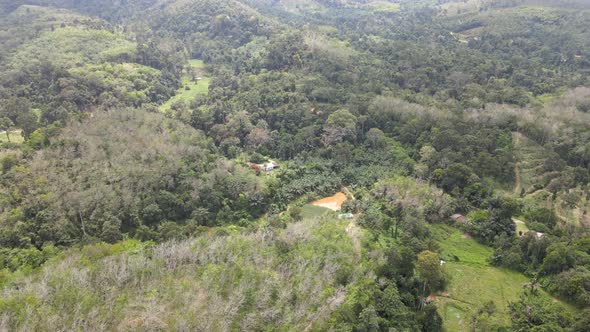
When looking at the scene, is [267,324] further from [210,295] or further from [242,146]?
[242,146]

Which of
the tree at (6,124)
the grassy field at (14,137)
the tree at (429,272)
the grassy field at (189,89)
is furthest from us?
the grassy field at (189,89)

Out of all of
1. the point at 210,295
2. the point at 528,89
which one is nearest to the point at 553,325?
the point at 210,295

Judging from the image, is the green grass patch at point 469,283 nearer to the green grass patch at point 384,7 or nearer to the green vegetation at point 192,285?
the green vegetation at point 192,285

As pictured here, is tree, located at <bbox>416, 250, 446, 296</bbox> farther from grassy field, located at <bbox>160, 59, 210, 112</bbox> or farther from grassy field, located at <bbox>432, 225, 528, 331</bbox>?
grassy field, located at <bbox>160, 59, 210, 112</bbox>

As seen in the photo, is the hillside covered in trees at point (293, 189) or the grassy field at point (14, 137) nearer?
the hillside covered in trees at point (293, 189)

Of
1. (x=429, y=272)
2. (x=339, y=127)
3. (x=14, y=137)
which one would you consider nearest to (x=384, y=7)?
(x=339, y=127)

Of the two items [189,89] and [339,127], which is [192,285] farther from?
[189,89]

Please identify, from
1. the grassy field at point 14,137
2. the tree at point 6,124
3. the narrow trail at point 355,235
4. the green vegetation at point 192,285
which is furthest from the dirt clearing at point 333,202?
the tree at point 6,124
